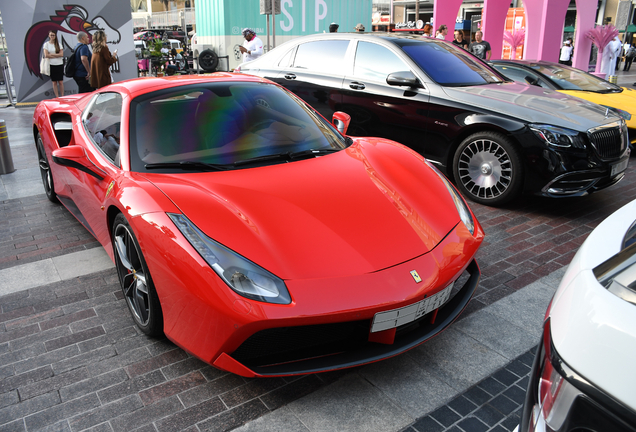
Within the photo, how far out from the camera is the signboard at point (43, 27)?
12.0 metres

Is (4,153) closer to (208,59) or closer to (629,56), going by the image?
(208,59)

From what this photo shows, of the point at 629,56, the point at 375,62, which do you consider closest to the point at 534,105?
the point at 375,62

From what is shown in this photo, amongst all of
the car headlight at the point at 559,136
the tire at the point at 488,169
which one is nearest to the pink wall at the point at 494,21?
the tire at the point at 488,169

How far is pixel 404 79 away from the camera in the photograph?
515 cm

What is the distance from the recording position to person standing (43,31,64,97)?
11.6 m

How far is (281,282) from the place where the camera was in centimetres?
204

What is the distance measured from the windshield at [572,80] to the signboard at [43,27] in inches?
445

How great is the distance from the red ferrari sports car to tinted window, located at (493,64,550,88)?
4.99 metres

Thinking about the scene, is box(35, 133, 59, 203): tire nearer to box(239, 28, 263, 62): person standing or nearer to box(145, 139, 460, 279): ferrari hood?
box(145, 139, 460, 279): ferrari hood

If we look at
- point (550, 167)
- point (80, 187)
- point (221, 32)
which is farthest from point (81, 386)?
point (221, 32)

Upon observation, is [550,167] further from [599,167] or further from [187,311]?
[187,311]

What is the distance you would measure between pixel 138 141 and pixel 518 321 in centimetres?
248

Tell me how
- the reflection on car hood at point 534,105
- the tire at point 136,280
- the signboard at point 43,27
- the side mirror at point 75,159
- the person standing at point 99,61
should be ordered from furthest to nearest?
1. the signboard at point 43,27
2. the person standing at point 99,61
3. the reflection on car hood at point 534,105
4. the side mirror at point 75,159
5. the tire at point 136,280

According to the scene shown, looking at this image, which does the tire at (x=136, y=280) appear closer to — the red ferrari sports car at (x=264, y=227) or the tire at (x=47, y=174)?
the red ferrari sports car at (x=264, y=227)
